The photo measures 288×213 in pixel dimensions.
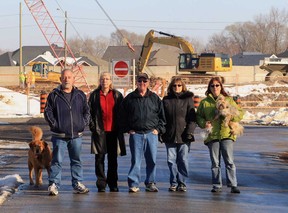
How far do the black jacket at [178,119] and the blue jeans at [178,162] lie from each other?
125 millimetres

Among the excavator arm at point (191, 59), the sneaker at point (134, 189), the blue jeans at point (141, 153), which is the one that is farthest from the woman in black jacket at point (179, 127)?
the excavator arm at point (191, 59)

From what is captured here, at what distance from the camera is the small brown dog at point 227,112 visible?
10586 mm

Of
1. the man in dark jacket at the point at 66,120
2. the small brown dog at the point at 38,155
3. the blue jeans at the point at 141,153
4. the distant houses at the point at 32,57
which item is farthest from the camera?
the distant houses at the point at 32,57

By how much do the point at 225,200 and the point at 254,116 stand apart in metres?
22.8

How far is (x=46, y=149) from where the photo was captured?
11.1 metres

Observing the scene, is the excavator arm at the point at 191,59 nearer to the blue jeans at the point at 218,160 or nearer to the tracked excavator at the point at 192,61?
Result: the tracked excavator at the point at 192,61

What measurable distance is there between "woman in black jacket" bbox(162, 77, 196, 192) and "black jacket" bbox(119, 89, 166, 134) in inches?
7.3

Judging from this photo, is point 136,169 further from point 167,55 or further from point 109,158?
point 167,55

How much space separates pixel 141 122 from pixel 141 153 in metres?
0.52

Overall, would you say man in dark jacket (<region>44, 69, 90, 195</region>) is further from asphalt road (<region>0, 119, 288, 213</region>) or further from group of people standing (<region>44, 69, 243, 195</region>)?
asphalt road (<region>0, 119, 288, 213</region>)

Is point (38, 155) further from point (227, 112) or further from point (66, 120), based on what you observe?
point (227, 112)

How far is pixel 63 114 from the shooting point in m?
10.4

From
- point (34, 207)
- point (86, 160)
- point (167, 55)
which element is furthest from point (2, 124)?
point (167, 55)

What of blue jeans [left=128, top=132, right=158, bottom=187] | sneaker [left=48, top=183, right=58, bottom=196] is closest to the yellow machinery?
blue jeans [left=128, top=132, right=158, bottom=187]
